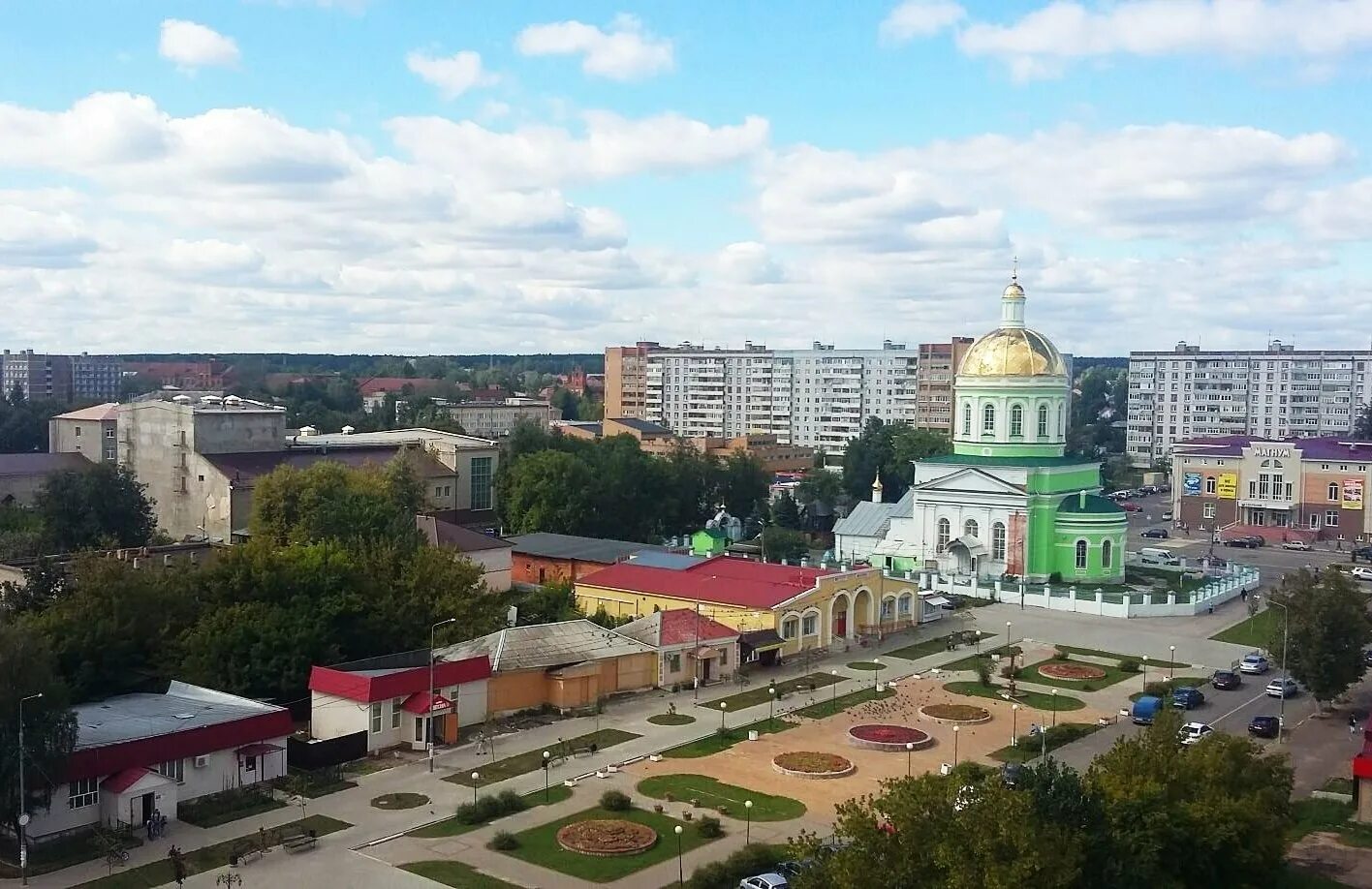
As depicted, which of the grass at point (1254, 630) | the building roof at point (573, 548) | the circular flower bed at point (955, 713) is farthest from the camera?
the building roof at point (573, 548)

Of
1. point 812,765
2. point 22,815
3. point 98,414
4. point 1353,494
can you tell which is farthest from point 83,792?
point 1353,494

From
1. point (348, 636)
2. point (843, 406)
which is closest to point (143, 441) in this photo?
point (348, 636)

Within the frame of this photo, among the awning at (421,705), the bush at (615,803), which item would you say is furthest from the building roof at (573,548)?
the bush at (615,803)

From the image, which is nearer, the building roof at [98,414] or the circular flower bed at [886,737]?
the circular flower bed at [886,737]

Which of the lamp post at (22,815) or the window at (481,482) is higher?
the window at (481,482)

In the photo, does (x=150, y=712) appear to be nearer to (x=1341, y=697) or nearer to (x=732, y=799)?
(x=732, y=799)

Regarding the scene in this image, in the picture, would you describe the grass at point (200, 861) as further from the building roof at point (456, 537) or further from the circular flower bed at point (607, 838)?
the building roof at point (456, 537)
